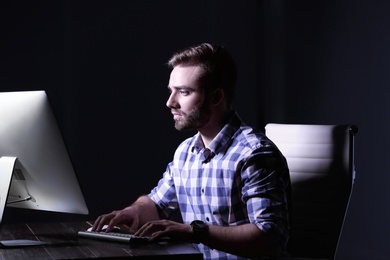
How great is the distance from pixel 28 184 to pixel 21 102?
259 mm

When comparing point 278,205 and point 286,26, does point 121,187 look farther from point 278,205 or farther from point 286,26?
point 278,205

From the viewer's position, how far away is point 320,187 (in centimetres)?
244

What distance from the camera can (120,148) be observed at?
4.77m

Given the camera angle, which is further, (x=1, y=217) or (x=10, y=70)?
(x=10, y=70)

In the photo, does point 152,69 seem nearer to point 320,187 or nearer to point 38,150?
point 320,187

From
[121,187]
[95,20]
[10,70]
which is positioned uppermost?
[95,20]

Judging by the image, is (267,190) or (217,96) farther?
(217,96)

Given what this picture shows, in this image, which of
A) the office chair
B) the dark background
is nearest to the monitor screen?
the office chair

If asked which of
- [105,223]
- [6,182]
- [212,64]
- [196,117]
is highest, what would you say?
[212,64]

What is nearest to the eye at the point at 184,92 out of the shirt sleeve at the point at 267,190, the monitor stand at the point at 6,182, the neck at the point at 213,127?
the neck at the point at 213,127

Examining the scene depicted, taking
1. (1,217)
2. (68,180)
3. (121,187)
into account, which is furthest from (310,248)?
(121,187)

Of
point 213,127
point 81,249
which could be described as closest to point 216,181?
point 213,127

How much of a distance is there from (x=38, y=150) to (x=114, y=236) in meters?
0.33

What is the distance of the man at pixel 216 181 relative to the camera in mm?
2070
